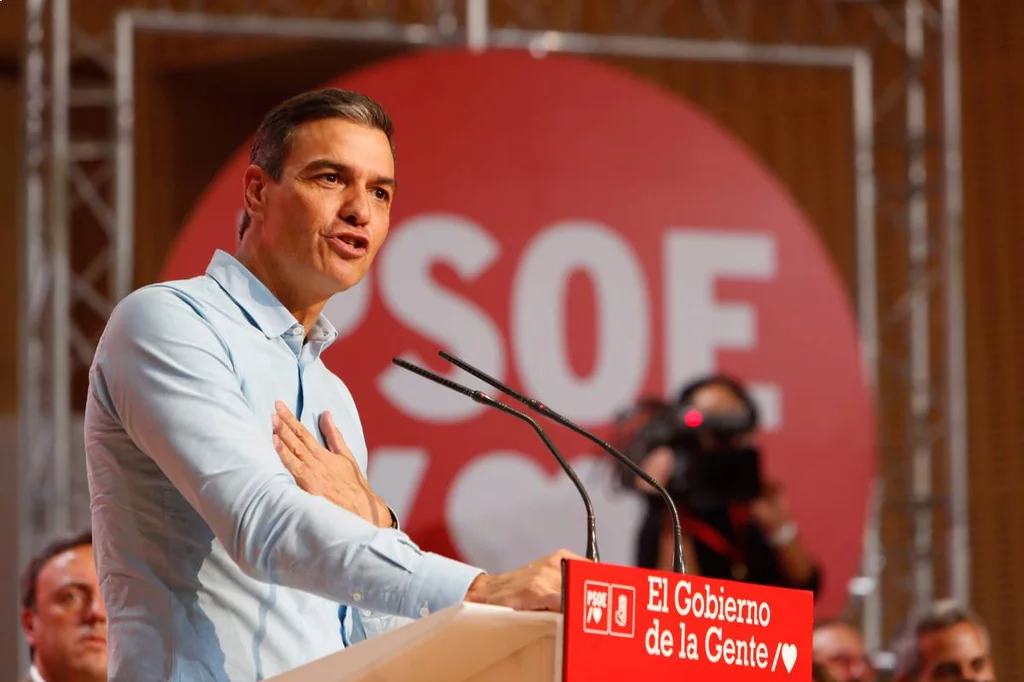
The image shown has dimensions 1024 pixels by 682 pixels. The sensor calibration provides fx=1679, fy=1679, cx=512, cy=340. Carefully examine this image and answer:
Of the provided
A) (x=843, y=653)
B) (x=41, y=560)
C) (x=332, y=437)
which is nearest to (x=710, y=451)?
(x=843, y=653)

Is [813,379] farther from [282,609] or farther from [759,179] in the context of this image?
[282,609]

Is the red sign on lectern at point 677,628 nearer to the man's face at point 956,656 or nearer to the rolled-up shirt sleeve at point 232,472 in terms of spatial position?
the rolled-up shirt sleeve at point 232,472

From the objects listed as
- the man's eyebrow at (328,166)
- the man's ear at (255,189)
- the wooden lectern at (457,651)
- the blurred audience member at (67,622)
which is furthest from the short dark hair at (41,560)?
the wooden lectern at (457,651)

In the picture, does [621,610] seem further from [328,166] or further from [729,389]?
[729,389]

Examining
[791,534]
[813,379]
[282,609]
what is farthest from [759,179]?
[282,609]

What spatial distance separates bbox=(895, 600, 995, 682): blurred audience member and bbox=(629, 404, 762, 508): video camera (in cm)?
73

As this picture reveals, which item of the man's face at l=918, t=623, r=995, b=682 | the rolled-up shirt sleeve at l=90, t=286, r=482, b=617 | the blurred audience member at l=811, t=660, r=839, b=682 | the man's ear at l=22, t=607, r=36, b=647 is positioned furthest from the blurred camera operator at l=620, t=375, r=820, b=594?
the rolled-up shirt sleeve at l=90, t=286, r=482, b=617

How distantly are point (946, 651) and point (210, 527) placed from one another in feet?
10.1

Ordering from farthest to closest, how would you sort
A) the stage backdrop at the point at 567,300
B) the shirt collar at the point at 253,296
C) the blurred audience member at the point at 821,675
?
the stage backdrop at the point at 567,300 < the blurred audience member at the point at 821,675 < the shirt collar at the point at 253,296

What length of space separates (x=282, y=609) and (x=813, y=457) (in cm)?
350

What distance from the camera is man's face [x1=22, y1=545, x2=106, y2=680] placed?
3695mm

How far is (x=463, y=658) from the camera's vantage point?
1.53 metres

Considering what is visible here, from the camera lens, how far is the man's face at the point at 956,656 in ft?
14.3

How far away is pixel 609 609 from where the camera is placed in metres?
1.50
